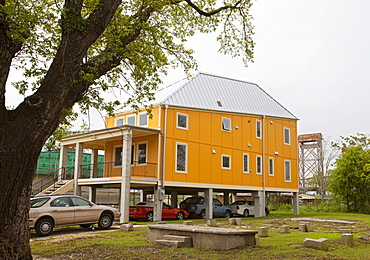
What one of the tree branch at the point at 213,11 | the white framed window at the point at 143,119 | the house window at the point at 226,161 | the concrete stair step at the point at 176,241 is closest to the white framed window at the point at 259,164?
the house window at the point at 226,161

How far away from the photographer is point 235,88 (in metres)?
31.6

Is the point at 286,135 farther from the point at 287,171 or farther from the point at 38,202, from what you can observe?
the point at 38,202

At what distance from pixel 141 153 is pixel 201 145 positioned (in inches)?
157

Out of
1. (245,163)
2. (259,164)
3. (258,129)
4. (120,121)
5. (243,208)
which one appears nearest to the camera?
(120,121)

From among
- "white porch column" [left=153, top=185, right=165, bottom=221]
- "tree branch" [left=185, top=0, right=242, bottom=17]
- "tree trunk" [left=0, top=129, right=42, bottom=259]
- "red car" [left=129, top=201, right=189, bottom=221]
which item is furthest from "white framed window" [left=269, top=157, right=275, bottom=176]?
"tree trunk" [left=0, top=129, right=42, bottom=259]

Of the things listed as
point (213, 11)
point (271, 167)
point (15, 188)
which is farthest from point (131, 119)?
point (15, 188)

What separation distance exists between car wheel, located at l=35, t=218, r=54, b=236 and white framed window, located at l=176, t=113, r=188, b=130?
455 inches

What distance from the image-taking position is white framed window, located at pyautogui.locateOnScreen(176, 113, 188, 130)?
84.6ft

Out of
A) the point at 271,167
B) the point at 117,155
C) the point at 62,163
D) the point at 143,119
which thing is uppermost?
the point at 143,119

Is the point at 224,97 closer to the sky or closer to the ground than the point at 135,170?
closer to the sky

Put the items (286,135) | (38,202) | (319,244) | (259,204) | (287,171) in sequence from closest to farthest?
(319,244), (38,202), (259,204), (287,171), (286,135)

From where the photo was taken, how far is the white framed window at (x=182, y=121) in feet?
84.6

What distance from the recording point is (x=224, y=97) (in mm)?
29719

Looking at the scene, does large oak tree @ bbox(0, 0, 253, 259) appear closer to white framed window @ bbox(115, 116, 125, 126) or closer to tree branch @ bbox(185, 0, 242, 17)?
tree branch @ bbox(185, 0, 242, 17)
